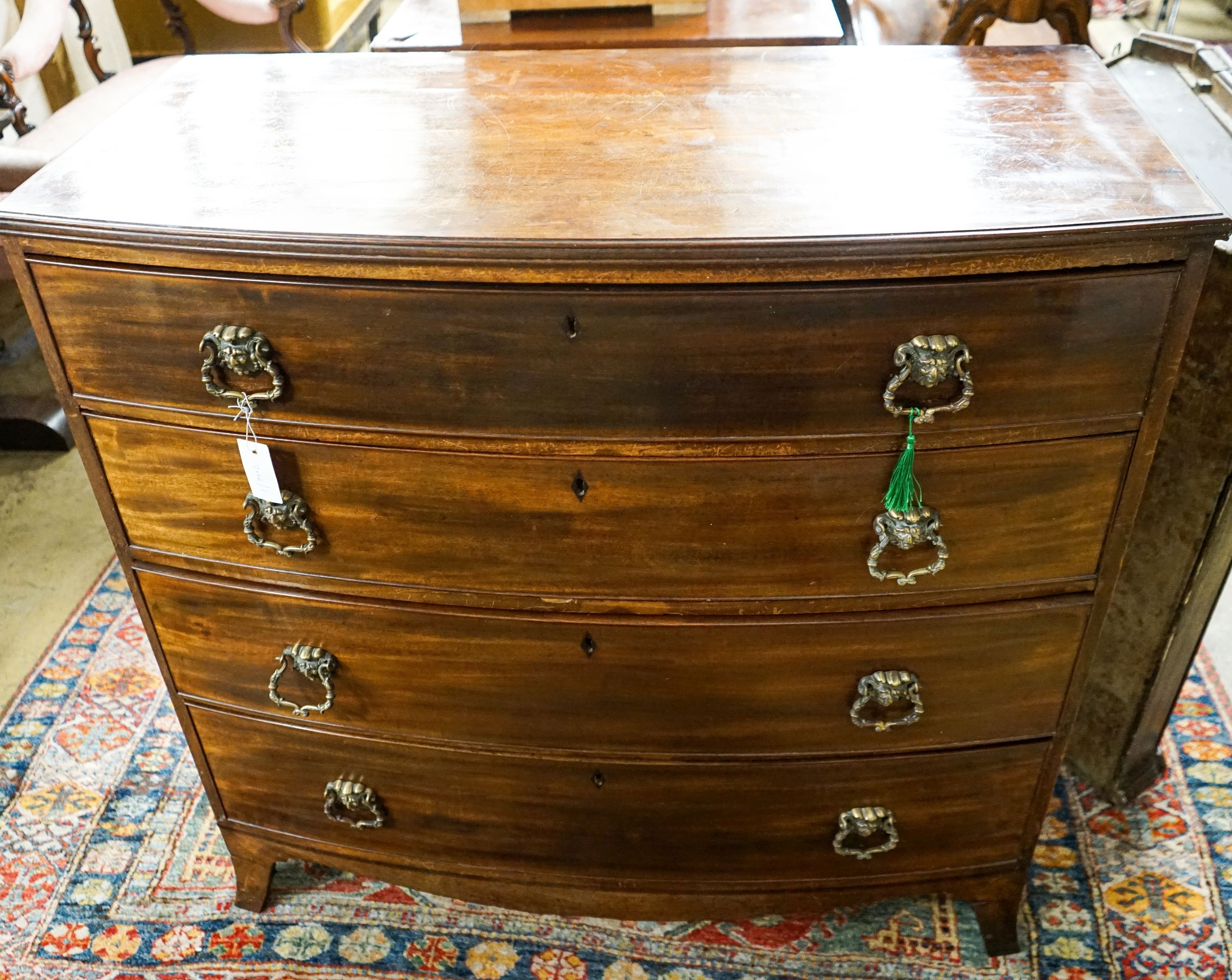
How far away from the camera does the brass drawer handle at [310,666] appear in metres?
1.27

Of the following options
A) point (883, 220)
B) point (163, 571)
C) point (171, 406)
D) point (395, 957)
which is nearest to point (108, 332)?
point (171, 406)

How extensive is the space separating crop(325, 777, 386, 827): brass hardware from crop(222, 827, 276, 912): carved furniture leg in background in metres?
0.18

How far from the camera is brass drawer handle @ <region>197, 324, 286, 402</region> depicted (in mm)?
1030

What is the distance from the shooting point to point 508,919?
5.31 feet

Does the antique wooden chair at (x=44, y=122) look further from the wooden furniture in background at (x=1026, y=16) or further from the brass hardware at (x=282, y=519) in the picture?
the wooden furniture in background at (x=1026, y=16)

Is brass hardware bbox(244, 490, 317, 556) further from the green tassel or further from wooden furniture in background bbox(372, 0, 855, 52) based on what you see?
wooden furniture in background bbox(372, 0, 855, 52)

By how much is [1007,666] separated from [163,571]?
101cm

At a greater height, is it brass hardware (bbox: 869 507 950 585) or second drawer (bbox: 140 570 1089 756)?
brass hardware (bbox: 869 507 950 585)

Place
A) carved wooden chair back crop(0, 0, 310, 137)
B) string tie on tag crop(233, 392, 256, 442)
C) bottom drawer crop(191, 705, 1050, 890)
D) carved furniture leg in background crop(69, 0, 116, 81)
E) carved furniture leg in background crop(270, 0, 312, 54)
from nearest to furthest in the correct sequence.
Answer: string tie on tag crop(233, 392, 256, 442)
bottom drawer crop(191, 705, 1050, 890)
carved wooden chair back crop(0, 0, 310, 137)
carved furniture leg in background crop(270, 0, 312, 54)
carved furniture leg in background crop(69, 0, 116, 81)

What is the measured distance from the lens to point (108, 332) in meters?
Result: 1.08

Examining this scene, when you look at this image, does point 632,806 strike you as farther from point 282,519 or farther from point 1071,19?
point 1071,19

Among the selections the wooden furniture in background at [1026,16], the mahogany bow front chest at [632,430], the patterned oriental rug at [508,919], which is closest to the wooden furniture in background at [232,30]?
the wooden furniture in background at [1026,16]

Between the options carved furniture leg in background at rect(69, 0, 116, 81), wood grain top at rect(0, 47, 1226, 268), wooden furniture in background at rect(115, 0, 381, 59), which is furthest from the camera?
wooden furniture in background at rect(115, 0, 381, 59)

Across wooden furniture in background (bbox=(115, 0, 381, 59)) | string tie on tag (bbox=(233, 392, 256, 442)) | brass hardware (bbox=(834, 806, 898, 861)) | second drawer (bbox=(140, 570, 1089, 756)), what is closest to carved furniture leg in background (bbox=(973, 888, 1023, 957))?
brass hardware (bbox=(834, 806, 898, 861))
